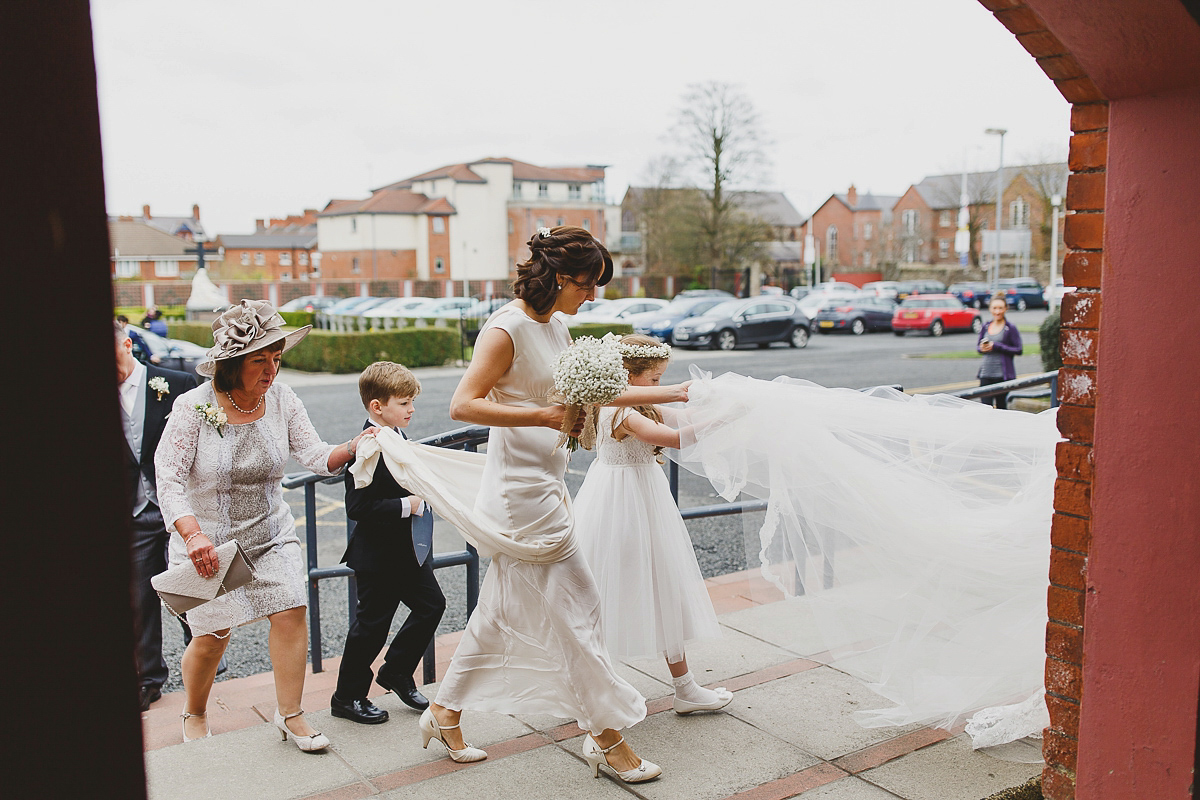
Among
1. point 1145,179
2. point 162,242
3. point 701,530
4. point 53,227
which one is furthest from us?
point 162,242

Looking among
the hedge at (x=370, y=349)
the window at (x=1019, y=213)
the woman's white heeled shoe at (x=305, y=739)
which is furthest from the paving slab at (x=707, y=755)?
the window at (x=1019, y=213)

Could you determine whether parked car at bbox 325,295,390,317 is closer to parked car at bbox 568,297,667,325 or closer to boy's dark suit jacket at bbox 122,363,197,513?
parked car at bbox 568,297,667,325

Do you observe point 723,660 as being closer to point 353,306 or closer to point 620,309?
point 620,309

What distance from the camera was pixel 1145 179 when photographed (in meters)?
2.65

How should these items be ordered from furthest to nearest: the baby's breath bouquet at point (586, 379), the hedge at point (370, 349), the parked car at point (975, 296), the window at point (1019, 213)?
the window at point (1019, 213), the parked car at point (975, 296), the hedge at point (370, 349), the baby's breath bouquet at point (586, 379)

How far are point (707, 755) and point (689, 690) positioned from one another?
33 cm

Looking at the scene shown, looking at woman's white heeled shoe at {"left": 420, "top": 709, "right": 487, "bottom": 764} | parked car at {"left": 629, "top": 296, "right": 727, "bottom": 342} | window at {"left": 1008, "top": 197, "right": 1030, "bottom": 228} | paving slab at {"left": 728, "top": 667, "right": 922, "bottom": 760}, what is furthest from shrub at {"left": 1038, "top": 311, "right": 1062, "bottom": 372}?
window at {"left": 1008, "top": 197, "right": 1030, "bottom": 228}

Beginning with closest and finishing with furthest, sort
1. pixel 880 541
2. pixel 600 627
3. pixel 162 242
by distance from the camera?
1. pixel 600 627
2. pixel 880 541
3. pixel 162 242

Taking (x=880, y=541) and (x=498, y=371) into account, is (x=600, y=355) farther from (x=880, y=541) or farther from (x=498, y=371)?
(x=880, y=541)

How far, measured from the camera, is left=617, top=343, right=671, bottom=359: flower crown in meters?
3.86

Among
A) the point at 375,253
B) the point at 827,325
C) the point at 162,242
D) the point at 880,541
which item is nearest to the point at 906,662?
the point at 880,541

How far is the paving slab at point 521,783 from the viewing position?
10.9ft

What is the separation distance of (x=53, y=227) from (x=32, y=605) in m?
0.39

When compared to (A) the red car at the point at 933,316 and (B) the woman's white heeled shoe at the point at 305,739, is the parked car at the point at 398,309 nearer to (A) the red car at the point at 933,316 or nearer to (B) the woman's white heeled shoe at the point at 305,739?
(A) the red car at the point at 933,316
